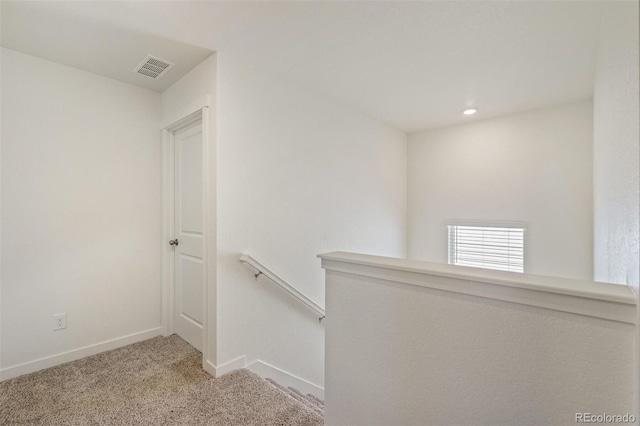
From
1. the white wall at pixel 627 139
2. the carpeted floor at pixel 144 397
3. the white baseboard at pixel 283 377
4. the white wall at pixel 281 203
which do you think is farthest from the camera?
the white baseboard at pixel 283 377

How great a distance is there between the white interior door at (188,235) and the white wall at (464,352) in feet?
4.90

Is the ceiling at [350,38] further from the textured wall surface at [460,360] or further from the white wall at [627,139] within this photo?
the textured wall surface at [460,360]

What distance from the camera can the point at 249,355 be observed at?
2.28 meters

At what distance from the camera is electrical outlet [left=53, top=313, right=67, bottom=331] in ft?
7.29

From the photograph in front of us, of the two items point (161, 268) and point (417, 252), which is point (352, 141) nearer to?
point (417, 252)

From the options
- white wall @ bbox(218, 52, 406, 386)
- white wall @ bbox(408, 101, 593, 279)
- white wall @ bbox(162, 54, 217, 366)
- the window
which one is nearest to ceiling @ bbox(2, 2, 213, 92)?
white wall @ bbox(162, 54, 217, 366)

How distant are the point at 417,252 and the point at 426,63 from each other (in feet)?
8.93

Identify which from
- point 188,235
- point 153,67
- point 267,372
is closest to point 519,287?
point 267,372

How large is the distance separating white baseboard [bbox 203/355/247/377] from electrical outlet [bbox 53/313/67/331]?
1.18m

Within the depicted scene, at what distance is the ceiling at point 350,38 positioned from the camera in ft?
5.47

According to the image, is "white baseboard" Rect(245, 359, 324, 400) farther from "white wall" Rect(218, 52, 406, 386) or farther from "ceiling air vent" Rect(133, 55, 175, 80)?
"ceiling air vent" Rect(133, 55, 175, 80)

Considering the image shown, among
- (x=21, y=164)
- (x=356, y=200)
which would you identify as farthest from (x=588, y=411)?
(x=21, y=164)

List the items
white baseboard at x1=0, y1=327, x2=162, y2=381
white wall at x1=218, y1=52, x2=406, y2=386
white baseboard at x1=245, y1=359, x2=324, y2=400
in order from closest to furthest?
white baseboard at x1=0, y1=327, x2=162, y2=381
white wall at x1=218, y1=52, x2=406, y2=386
white baseboard at x1=245, y1=359, x2=324, y2=400

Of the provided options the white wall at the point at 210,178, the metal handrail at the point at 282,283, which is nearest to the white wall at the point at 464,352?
the metal handrail at the point at 282,283
